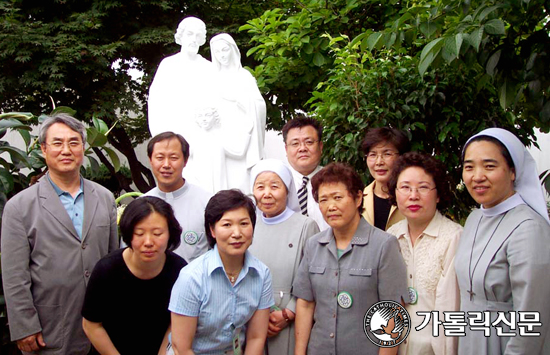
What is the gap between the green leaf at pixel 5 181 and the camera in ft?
11.4

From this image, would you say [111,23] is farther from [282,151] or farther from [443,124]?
[443,124]

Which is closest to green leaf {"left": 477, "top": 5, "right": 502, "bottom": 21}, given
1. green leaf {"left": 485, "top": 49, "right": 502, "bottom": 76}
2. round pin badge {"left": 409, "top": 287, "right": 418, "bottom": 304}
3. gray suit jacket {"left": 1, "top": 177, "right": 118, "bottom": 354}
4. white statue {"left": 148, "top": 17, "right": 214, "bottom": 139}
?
green leaf {"left": 485, "top": 49, "right": 502, "bottom": 76}

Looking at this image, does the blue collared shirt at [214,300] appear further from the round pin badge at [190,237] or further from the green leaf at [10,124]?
the green leaf at [10,124]

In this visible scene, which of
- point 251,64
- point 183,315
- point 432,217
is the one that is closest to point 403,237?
point 432,217

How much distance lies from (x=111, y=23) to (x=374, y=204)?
29.7 ft

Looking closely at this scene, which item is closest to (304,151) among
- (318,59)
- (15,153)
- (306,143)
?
(306,143)

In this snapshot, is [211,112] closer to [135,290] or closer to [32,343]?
[135,290]

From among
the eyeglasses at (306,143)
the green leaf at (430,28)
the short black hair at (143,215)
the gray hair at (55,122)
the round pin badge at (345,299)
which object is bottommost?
the round pin badge at (345,299)

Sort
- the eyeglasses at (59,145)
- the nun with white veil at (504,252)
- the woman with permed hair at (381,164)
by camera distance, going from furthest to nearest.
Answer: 1. the woman with permed hair at (381,164)
2. the eyeglasses at (59,145)
3. the nun with white veil at (504,252)

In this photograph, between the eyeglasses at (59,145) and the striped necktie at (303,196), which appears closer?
the eyeglasses at (59,145)

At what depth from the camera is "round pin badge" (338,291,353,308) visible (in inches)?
94.3

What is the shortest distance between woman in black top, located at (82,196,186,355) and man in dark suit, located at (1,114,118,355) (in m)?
0.38

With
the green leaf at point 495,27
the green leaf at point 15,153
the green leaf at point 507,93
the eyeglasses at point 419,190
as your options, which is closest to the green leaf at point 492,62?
the green leaf at point 507,93

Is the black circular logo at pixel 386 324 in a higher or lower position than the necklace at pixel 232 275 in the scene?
lower
